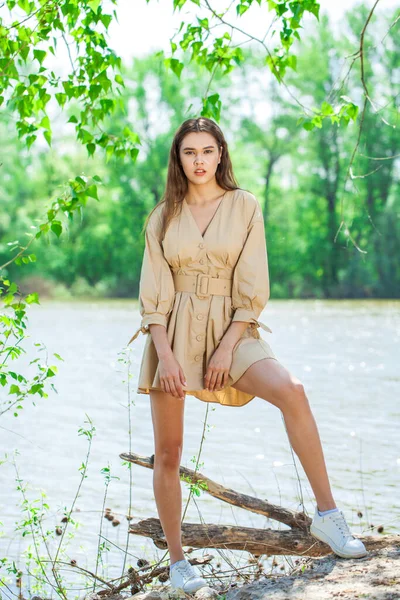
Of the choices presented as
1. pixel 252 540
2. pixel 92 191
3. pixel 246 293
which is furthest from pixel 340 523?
pixel 92 191

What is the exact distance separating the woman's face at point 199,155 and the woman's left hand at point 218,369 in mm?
818

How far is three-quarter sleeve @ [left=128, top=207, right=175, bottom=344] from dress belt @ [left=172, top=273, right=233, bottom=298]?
4cm

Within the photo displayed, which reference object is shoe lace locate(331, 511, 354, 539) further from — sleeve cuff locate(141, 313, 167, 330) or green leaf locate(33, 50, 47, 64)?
green leaf locate(33, 50, 47, 64)

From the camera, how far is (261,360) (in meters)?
3.68

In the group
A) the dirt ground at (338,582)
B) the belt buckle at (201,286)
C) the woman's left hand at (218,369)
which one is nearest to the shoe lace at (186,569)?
the dirt ground at (338,582)

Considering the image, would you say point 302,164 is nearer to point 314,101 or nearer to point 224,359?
point 314,101

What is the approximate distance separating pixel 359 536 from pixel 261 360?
3.53 feet

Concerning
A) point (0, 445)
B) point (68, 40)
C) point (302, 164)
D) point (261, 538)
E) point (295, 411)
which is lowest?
point (0, 445)

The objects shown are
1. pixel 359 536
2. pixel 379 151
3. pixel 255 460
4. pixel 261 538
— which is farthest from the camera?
pixel 379 151

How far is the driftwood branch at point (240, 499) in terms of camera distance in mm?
4512

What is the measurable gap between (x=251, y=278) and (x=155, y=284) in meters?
0.44

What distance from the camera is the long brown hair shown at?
155 inches

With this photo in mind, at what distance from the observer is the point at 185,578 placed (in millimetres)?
3758

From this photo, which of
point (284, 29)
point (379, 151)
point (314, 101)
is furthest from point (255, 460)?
point (314, 101)
